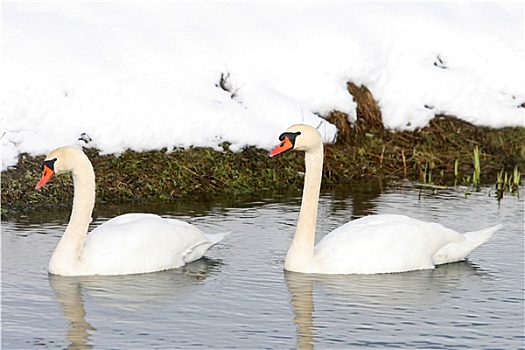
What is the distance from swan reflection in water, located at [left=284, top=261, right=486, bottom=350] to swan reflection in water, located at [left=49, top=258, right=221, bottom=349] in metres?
0.85

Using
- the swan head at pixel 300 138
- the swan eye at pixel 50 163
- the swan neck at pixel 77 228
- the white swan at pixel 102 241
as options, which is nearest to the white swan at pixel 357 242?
the swan head at pixel 300 138

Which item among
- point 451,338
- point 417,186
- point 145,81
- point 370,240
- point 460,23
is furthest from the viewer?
point 460,23

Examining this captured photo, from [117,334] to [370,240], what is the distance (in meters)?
2.93

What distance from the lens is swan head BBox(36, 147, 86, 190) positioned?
34.9 feet

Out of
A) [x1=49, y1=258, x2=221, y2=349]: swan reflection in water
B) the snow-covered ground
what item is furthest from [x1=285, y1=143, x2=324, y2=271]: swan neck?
the snow-covered ground

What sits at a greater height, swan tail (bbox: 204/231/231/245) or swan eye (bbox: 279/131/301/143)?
swan eye (bbox: 279/131/301/143)

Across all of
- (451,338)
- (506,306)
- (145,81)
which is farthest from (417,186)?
(451,338)

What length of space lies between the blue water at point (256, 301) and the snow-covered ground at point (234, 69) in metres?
2.86

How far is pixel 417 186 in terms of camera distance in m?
15.5

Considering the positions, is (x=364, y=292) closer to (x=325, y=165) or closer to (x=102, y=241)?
(x=102, y=241)

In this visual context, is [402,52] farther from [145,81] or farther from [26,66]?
[26,66]

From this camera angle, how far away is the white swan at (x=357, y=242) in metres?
10.6

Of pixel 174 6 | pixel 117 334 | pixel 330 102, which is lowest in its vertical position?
pixel 117 334

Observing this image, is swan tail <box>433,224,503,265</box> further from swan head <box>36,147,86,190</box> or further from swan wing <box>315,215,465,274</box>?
swan head <box>36,147,86,190</box>
